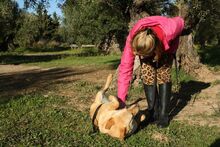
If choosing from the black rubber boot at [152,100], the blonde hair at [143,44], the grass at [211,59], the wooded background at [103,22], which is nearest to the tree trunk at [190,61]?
the wooded background at [103,22]

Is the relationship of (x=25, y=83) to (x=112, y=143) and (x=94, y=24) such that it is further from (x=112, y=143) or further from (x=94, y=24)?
(x=94, y=24)

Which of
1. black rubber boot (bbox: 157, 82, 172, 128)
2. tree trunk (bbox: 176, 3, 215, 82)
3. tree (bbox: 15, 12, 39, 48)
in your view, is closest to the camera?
black rubber boot (bbox: 157, 82, 172, 128)

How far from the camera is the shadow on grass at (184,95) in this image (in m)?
9.19

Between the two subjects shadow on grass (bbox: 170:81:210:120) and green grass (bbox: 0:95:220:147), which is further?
shadow on grass (bbox: 170:81:210:120)

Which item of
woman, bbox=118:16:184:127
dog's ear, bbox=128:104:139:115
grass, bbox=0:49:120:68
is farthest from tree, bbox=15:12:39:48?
dog's ear, bbox=128:104:139:115

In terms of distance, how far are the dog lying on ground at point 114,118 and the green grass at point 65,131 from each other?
0.12 meters

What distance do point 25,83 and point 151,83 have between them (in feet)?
21.6

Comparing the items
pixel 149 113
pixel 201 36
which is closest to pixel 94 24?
pixel 201 36

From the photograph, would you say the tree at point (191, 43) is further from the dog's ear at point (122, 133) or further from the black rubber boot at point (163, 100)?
the dog's ear at point (122, 133)

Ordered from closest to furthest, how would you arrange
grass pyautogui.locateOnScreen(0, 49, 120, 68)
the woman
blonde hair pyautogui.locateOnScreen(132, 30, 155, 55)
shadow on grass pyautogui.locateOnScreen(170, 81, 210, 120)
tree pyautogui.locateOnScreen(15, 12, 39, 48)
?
blonde hair pyautogui.locateOnScreen(132, 30, 155, 55) < the woman < shadow on grass pyautogui.locateOnScreen(170, 81, 210, 120) < grass pyautogui.locateOnScreen(0, 49, 120, 68) < tree pyautogui.locateOnScreen(15, 12, 39, 48)

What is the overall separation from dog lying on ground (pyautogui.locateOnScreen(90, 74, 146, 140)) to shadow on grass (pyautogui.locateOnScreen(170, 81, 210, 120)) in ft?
6.42

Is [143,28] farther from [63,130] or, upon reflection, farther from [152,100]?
[63,130]

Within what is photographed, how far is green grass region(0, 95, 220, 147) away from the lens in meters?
6.25

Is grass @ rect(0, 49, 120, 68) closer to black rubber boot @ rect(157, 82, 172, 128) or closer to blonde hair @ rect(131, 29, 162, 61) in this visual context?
black rubber boot @ rect(157, 82, 172, 128)
